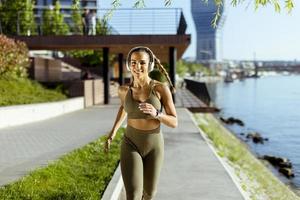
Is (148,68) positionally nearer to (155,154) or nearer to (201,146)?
(155,154)

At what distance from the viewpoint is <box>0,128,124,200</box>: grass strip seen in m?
6.29

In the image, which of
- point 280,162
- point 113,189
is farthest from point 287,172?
point 113,189

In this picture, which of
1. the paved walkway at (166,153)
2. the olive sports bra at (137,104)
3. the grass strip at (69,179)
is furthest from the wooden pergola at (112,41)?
the olive sports bra at (137,104)

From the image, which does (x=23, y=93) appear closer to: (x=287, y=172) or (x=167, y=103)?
(x=287, y=172)

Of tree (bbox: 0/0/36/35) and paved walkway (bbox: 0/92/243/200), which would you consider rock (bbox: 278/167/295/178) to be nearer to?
paved walkway (bbox: 0/92/243/200)

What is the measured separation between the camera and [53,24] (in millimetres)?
34500

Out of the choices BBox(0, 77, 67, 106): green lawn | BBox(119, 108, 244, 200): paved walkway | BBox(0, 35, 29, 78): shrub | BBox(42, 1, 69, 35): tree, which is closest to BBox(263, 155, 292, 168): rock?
BBox(119, 108, 244, 200): paved walkway

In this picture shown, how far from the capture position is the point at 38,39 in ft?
72.8

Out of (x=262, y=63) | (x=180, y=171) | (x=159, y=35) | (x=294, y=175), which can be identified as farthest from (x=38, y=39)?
(x=262, y=63)

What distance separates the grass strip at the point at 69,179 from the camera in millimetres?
6289

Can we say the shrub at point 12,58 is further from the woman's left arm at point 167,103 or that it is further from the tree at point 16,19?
the woman's left arm at point 167,103

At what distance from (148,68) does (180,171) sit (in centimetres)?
444

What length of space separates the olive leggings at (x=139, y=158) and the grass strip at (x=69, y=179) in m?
1.86

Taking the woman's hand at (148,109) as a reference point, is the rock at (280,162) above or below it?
below
